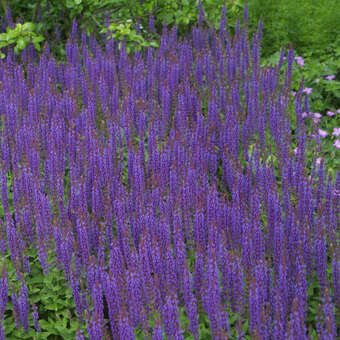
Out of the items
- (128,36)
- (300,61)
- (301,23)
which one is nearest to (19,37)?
(128,36)

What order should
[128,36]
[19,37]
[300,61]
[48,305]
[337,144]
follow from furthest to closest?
[300,61] < [19,37] < [128,36] < [337,144] < [48,305]

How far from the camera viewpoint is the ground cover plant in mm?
3213

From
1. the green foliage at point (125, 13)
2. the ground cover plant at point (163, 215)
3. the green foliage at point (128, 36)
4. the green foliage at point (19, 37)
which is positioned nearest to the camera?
the ground cover plant at point (163, 215)

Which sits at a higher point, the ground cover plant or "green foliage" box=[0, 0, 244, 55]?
"green foliage" box=[0, 0, 244, 55]

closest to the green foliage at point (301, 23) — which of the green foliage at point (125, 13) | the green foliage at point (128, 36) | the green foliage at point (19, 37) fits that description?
the green foliage at point (125, 13)

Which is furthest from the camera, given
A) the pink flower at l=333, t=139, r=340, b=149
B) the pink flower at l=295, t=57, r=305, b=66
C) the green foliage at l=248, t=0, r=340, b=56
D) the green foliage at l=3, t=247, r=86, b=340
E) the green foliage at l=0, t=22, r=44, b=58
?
the green foliage at l=248, t=0, r=340, b=56

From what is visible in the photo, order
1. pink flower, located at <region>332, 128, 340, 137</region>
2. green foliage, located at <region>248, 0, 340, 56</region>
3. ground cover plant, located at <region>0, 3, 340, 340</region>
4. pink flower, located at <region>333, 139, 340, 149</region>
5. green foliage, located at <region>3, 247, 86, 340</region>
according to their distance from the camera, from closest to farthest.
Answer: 1. ground cover plant, located at <region>0, 3, 340, 340</region>
2. green foliage, located at <region>3, 247, 86, 340</region>
3. pink flower, located at <region>333, 139, 340, 149</region>
4. pink flower, located at <region>332, 128, 340, 137</region>
5. green foliage, located at <region>248, 0, 340, 56</region>

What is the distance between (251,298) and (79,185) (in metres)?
1.61

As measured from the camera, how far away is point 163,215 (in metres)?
3.64

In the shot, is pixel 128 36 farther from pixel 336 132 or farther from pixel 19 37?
pixel 336 132

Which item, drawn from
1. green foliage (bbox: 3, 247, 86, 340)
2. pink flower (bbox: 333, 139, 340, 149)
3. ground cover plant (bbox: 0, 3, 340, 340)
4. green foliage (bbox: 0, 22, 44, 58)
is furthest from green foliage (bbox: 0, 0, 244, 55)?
green foliage (bbox: 3, 247, 86, 340)

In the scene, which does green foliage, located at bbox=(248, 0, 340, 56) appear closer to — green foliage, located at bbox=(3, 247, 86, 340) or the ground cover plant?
the ground cover plant

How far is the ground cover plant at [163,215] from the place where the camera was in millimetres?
3213

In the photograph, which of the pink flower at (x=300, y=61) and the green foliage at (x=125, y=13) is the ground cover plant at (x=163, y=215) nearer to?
the pink flower at (x=300, y=61)
